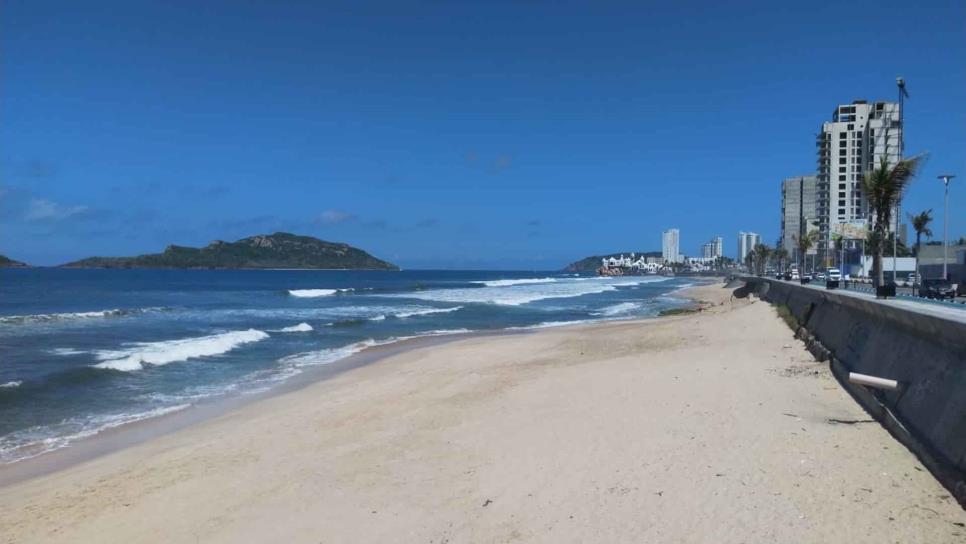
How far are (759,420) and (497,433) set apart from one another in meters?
3.47

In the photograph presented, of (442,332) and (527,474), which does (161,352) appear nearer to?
(442,332)

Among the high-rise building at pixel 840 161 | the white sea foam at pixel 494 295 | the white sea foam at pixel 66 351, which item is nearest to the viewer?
the white sea foam at pixel 66 351

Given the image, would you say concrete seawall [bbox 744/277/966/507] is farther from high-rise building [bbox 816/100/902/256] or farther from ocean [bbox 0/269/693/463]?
high-rise building [bbox 816/100/902/256]

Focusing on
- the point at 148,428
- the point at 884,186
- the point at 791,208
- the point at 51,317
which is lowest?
the point at 148,428

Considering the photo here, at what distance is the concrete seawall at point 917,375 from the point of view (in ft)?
19.0

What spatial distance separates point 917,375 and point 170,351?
62.7ft

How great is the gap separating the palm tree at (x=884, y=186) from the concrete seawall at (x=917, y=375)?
9530 millimetres

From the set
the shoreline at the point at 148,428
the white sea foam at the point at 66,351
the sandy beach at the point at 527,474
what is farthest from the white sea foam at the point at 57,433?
the white sea foam at the point at 66,351

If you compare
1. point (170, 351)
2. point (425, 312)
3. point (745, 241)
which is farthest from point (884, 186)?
point (745, 241)

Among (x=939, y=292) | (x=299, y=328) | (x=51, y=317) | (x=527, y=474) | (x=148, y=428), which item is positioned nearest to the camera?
(x=527, y=474)

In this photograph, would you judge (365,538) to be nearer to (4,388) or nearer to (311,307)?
(4,388)

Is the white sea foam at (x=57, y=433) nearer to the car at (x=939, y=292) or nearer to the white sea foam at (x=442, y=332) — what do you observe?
the white sea foam at (x=442, y=332)

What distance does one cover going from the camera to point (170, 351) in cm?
1942

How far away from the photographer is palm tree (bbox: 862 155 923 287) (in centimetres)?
1944
